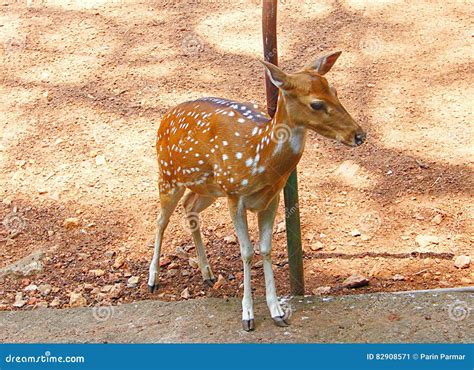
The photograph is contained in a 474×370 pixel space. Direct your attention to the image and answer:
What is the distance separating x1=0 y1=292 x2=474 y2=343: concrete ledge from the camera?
4121 mm

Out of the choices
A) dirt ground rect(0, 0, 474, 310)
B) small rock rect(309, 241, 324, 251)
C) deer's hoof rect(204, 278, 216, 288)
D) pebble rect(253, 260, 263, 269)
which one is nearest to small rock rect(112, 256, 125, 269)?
dirt ground rect(0, 0, 474, 310)

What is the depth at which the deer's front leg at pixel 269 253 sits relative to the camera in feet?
14.0

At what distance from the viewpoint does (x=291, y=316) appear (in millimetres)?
4371

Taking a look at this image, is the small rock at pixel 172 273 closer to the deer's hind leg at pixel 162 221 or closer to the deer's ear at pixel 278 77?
the deer's hind leg at pixel 162 221

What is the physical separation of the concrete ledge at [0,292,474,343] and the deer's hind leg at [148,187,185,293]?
1.48 ft

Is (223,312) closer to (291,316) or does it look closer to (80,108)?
(291,316)

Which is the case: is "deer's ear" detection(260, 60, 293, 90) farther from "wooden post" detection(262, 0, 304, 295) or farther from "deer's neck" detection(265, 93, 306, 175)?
"wooden post" detection(262, 0, 304, 295)

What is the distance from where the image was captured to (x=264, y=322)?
4348 millimetres

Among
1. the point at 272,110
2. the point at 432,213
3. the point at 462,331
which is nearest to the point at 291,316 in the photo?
the point at 462,331

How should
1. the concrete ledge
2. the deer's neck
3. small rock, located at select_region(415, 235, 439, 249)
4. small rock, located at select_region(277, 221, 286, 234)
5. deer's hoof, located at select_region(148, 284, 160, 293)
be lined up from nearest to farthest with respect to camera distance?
the deer's neck
the concrete ledge
deer's hoof, located at select_region(148, 284, 160, 293)
small rock, located at select_region(415, 235, 439, 249)
small rock, located at select_region(277, 221, 286, 234)

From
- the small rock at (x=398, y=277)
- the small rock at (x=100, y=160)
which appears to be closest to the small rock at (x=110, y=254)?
the small rock at (x=100, y=160)

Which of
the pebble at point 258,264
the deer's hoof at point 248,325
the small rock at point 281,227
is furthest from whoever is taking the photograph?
the small rock at point 281,227

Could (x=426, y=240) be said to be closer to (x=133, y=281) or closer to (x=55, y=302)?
(x=133, y=281)

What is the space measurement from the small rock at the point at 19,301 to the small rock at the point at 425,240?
328 cm
